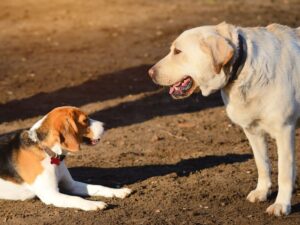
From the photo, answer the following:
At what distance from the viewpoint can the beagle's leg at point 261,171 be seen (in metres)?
7.25

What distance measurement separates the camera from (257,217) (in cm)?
680

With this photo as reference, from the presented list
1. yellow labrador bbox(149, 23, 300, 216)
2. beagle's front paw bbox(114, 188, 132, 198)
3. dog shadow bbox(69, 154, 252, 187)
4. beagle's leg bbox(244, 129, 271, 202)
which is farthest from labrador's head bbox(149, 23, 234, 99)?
dog shadow bbox(69, 154, 252, 187)

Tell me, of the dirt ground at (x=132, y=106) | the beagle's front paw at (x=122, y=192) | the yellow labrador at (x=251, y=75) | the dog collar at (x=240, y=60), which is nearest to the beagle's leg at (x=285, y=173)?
the yellow labrador at (x=251, y=75)

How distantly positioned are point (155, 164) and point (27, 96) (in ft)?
15.4

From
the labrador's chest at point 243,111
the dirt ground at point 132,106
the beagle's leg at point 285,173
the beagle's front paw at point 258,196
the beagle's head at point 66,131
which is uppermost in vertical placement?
the labrador's chest at point 243,111

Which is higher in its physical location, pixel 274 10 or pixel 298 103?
pixel 298 103

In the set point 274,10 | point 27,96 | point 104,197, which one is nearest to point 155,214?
point 104,197

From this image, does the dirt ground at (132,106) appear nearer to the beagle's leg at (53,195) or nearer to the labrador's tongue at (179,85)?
the beagle's leg at (53,195)

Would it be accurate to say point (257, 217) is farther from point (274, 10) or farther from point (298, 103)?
point (274, 10)

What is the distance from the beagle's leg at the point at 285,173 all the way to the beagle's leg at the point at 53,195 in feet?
5.30

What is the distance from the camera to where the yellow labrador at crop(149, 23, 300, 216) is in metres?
6.54

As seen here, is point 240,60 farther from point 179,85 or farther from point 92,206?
point 92,206

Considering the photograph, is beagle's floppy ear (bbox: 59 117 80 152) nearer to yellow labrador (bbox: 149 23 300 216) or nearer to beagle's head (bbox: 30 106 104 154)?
beagle's head (bbox: 30 106 104 154)

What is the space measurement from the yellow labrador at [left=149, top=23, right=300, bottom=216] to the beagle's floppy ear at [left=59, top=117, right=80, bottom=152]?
1.02 meters
